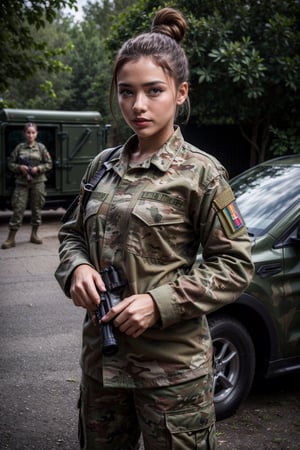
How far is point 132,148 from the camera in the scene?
7.20 ft

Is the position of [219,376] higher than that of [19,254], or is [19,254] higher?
[219,376]

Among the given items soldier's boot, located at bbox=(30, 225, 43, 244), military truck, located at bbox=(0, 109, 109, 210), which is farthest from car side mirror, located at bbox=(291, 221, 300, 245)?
military truck, located at bbox=(0, 109, 109, 210)

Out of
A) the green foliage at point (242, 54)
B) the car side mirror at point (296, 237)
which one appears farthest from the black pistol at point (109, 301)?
the green foliage at point (242, 54)

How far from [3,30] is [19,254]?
12.6 ft

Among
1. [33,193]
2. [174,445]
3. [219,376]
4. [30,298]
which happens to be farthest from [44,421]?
[33,193]

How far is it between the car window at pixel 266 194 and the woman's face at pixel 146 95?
233cm

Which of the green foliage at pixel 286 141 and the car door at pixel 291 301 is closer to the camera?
the car door at pixel 291 301

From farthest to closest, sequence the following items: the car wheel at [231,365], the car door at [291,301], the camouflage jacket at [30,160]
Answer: the camouflage jacket at [30,160]
the car door at [291,301]
the car wheel at [231,365]

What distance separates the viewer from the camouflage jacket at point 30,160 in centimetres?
1077

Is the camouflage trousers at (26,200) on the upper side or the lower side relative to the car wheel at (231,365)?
lower

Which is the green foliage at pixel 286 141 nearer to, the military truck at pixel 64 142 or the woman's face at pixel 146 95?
the military truck at pixel 64 142

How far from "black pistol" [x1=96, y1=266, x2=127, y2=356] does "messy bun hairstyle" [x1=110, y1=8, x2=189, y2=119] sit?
670mm

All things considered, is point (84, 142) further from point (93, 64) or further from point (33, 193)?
point (93, 64)

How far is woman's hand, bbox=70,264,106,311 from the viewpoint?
192cm
